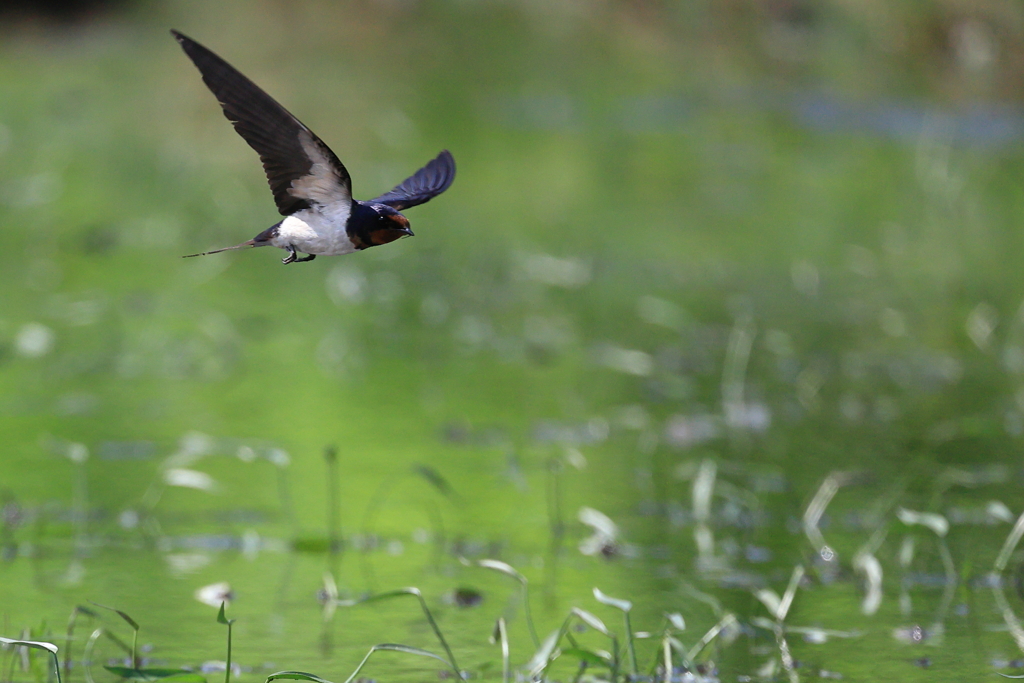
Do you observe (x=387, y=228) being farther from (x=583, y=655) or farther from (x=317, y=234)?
(x=583, y=655)

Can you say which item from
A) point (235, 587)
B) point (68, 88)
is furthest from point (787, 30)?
point (235, 587)

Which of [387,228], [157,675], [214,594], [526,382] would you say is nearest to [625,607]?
[157,675]

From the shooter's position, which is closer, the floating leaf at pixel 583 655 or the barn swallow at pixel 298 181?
the barn swallow at pixel 298 181

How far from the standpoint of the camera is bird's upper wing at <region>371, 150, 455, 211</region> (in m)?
2.81

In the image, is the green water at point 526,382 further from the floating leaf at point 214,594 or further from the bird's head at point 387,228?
the bird's head at point 387,228

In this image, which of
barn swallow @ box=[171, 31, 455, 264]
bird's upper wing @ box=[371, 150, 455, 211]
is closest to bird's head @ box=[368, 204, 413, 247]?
barn swallow @ box=[171, 31, 455, 264]

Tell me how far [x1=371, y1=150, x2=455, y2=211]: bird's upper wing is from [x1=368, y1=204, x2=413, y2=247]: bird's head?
11.6 inches

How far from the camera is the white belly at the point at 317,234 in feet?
7.81

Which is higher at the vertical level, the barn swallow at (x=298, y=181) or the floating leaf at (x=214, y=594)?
the barn swallow at (x=298, y=181)

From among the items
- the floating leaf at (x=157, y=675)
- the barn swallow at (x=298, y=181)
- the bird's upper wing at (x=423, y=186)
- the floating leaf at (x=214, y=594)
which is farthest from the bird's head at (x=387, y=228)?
the floating leaf at (x=214, y=594)

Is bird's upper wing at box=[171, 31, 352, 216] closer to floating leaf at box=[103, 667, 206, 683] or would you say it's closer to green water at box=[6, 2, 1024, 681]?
floating leaf at box=[103, 667, 206, 683]

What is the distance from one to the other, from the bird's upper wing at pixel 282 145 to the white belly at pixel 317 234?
4cm

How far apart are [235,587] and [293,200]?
175 cm

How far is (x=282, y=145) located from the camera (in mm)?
2471
